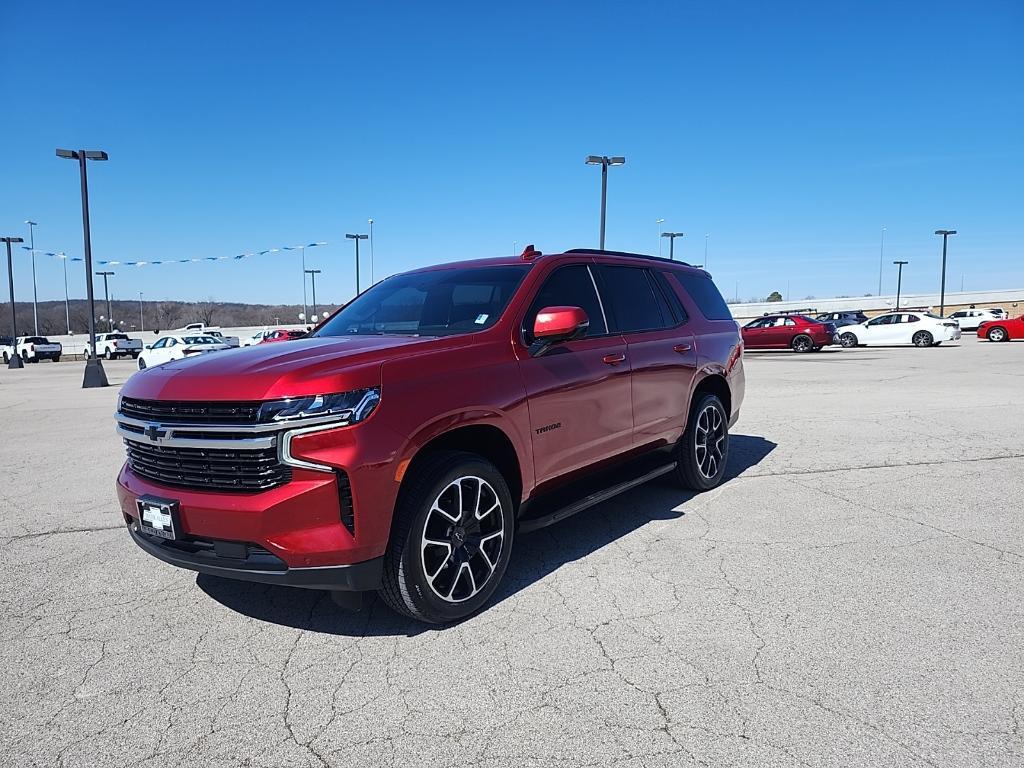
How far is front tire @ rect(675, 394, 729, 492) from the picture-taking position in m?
5.84

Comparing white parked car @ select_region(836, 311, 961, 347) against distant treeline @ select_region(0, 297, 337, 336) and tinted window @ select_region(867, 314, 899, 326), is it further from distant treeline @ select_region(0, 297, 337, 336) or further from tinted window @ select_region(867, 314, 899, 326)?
distant treeline @ select_region(0, 297, 337, 336)

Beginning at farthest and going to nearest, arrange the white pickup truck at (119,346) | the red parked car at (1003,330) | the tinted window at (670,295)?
the white pickup truck at (119,346) → the red parked car at (1003,330) → the tinted window at (670,295)

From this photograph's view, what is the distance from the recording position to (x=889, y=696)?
2.79 meters

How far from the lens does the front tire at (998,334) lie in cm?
3438

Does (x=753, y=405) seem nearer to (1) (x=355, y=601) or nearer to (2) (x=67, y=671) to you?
(1) (x=355, y=601)

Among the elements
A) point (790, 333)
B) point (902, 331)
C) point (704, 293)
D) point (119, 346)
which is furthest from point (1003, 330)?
Result: point (119, 346)

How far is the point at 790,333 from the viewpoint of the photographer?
1162 inches

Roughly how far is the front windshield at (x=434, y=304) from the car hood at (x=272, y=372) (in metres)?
0.50

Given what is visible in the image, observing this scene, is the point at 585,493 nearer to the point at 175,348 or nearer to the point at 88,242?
the point at 88,242

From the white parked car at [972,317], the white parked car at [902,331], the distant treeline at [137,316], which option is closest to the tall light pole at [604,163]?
the white parked car at [902,331]

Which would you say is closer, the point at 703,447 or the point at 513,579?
the point at 513,579

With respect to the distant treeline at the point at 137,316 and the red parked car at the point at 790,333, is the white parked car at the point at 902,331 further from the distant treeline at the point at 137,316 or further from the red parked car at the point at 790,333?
the distant treeline at the point at 137,316

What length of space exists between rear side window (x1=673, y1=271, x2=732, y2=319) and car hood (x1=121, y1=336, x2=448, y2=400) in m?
3.24

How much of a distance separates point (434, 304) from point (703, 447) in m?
2.81
